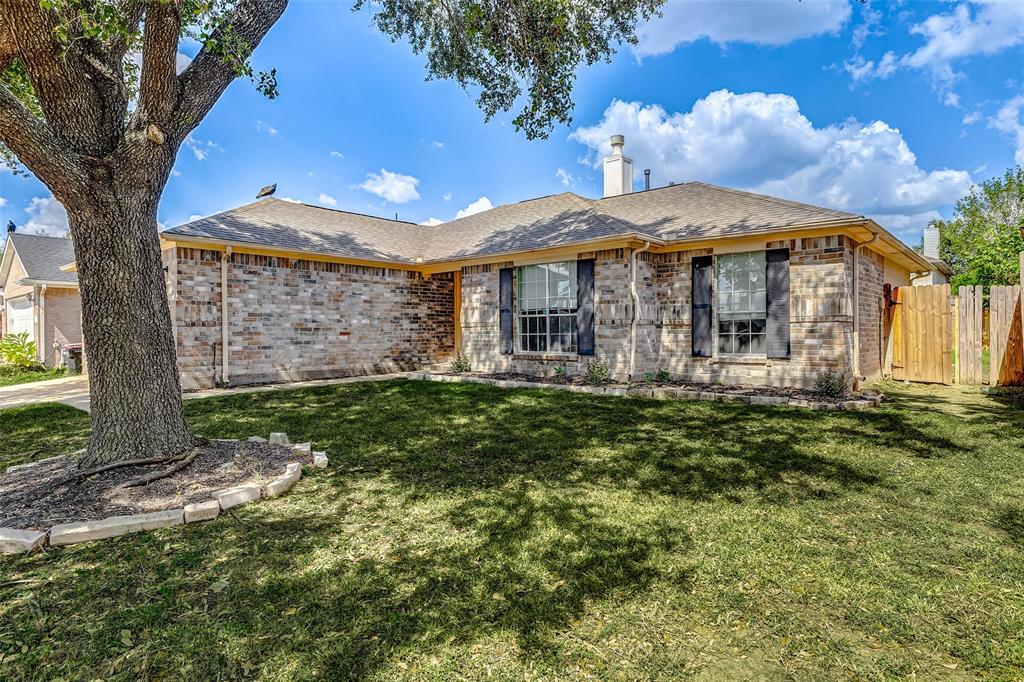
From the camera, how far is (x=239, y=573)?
2623 millimetres

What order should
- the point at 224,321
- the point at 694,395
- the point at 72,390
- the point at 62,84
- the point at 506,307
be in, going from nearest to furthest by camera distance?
the point at 62,84 < the point at 694,395 < the point at 224,321 < the point at 72,390 < the point at 506,307

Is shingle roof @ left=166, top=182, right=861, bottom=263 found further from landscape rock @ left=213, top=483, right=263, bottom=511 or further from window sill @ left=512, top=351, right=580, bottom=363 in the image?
landscape rock @ left=213, top=483, right=263, bottom=511

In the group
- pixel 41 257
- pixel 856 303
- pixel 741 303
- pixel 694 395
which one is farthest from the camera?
pixel 41 257

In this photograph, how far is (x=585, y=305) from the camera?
980 cm

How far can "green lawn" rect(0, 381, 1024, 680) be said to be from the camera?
6.44 feet

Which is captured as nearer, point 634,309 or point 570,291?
point 634,309

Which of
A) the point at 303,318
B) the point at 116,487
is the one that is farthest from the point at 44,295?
the point at 116,487

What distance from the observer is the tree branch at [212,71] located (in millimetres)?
4160

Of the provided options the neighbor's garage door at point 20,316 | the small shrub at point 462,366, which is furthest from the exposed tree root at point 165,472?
the neighbor's garage door at point 20,316

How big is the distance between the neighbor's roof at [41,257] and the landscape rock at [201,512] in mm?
17171

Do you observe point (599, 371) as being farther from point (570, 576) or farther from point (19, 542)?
point (19, 542)

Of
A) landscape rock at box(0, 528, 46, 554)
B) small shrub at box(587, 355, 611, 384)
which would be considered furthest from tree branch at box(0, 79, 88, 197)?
small shrub at box(587, 355, 611, 384)

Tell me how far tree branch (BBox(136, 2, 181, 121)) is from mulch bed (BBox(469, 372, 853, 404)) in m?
7.03

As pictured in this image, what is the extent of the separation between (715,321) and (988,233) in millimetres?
15354
